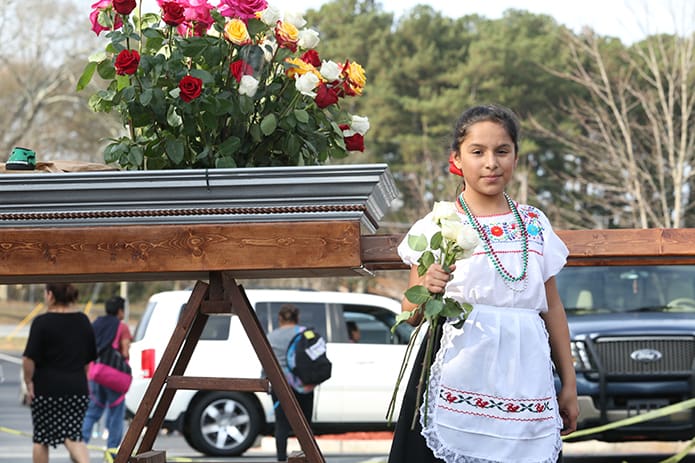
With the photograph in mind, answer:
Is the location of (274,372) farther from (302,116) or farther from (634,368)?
(634,368)

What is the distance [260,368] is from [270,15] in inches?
356

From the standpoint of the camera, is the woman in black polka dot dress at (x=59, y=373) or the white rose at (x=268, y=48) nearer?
the white rose at (x=268, y=48)

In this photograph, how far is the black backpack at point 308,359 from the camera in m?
10.9

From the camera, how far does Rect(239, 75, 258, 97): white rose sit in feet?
16.0

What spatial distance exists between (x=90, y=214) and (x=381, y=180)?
1111 mm

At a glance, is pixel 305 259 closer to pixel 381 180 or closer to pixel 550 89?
pixel 381 180

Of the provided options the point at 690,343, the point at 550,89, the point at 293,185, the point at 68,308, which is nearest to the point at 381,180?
the point at 293,185

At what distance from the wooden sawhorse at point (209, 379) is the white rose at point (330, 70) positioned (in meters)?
0.90

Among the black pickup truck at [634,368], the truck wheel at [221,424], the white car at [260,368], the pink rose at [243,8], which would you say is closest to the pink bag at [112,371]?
→ the white car at [260,368]

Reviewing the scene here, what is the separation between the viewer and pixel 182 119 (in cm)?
490

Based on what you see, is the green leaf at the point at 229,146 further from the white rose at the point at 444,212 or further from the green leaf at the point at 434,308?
the green leaf at the point at 434,308

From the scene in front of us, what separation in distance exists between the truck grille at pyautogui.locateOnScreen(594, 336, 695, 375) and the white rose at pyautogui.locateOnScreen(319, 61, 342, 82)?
17.8 ft

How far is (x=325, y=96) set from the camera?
16.5 feet

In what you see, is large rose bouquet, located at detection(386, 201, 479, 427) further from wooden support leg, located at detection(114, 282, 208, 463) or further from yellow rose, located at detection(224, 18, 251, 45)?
yellow rose, located at detection(224, 18, 251, 45)
